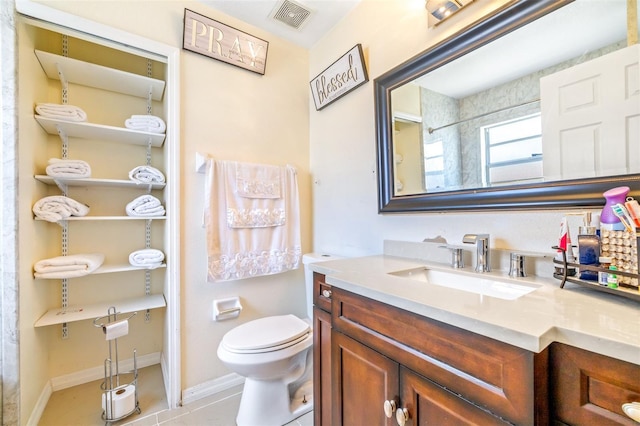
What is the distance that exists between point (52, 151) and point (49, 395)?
1465 millimetres

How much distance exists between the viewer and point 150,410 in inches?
60.2

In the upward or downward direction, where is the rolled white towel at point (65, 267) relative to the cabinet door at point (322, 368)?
upward

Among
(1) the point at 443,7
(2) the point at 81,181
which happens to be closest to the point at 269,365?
(2) the point at 81,181

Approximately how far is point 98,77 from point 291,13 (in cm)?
126

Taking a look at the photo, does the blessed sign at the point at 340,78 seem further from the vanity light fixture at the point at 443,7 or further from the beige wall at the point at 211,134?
the vanity light fixture at the point at 443,7

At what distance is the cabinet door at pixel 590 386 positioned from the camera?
0.45m

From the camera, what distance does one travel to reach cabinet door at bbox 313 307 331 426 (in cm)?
109

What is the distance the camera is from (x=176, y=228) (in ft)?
5.16

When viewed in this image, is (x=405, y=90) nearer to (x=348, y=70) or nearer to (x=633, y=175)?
(x=348, y=70)

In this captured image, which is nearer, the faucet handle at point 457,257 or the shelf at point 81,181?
the faucet handle at point 457,257

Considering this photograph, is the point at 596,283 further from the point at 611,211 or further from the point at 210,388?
the point at 210,388

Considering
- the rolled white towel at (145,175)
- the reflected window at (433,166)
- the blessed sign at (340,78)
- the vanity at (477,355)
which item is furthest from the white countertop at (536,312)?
the rolled white towel at (145,175)

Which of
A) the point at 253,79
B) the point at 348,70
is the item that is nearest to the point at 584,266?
the point at 348,70

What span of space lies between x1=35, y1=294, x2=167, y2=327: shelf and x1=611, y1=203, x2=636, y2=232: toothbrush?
6.84 ft
